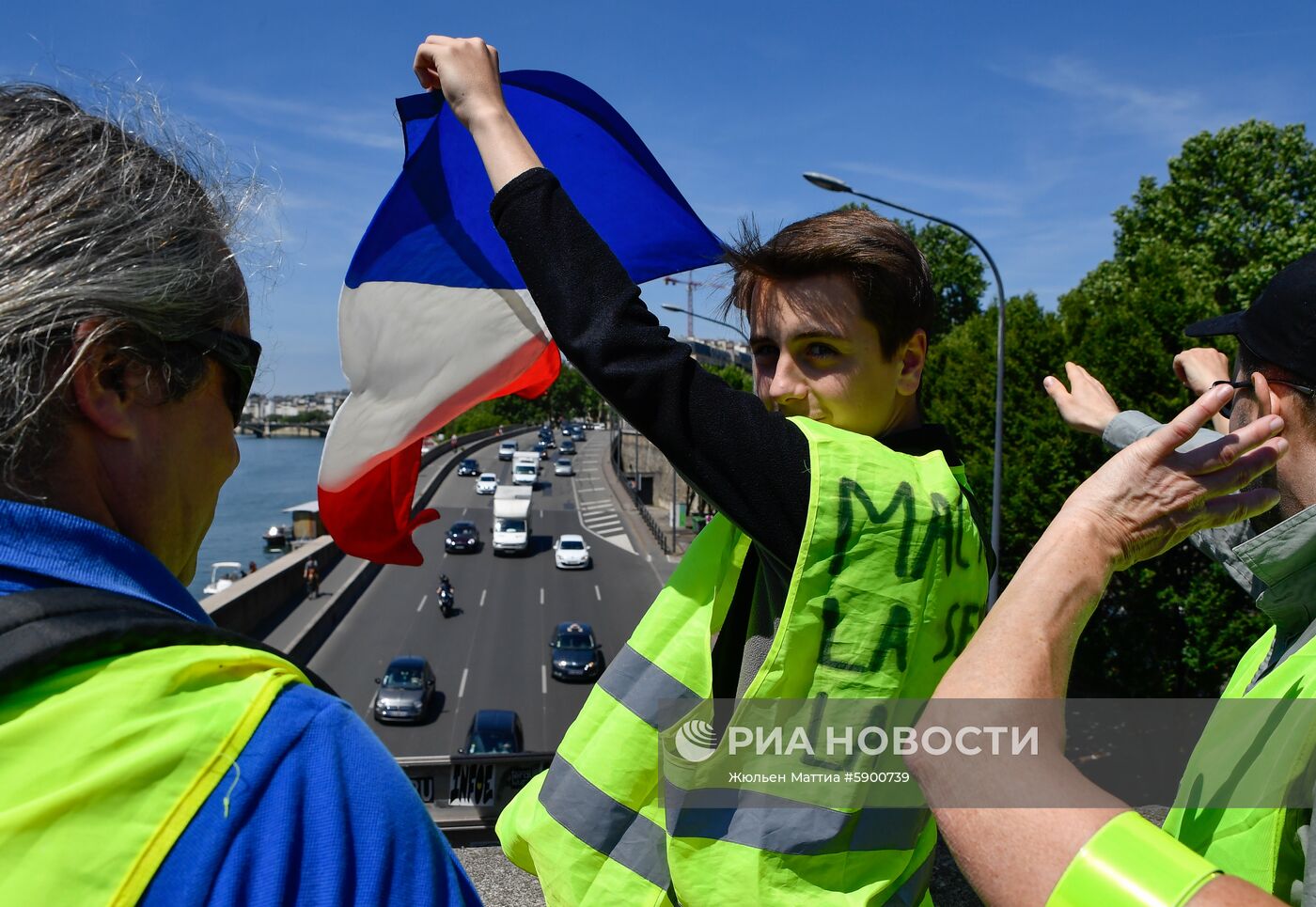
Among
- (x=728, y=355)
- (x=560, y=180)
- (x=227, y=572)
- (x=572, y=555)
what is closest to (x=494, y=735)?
(x=728, y=355)

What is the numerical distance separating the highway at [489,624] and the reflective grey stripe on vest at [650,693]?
18109 millimetres

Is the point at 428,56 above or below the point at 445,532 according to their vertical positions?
above

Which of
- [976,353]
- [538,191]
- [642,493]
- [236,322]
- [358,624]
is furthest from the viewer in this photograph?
[642,493]

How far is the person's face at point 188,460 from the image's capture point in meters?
1.15

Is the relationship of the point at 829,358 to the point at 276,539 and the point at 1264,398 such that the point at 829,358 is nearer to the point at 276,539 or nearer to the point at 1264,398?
the point at 1264,398

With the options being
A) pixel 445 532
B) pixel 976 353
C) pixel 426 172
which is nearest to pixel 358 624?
pixel 445 532

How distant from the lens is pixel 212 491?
1.30 meters

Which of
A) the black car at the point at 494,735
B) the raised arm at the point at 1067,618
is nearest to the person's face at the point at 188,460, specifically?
the raised arm at the point at 1067,618

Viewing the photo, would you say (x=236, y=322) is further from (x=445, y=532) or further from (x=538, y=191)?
(x=445, y=532)

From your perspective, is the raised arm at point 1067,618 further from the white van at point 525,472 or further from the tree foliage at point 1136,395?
the white van at point 525,472

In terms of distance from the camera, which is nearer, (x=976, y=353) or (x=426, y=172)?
(x=426, y=172)

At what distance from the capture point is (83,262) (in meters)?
1.03

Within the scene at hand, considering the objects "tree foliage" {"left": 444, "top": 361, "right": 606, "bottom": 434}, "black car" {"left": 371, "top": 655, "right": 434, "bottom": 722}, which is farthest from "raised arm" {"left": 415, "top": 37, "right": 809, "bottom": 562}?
"tree foliage" {"left": 444, "top": 361, "right": 606, "bottom": 434}

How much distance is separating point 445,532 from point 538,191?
42999 millimetres
